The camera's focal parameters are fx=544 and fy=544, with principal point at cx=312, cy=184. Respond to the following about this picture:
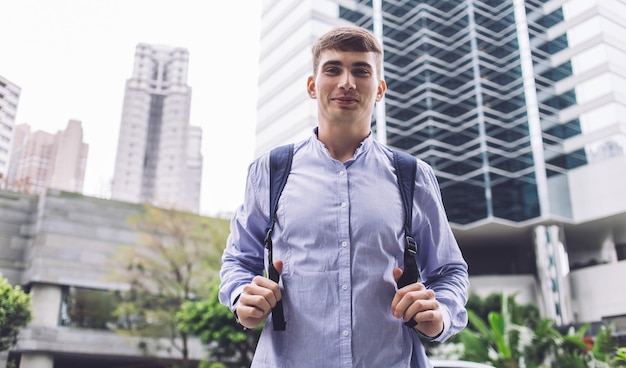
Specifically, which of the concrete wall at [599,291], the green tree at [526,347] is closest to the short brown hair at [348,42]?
the green tree at [526,347]

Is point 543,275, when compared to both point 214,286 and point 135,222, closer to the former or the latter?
point 214,286

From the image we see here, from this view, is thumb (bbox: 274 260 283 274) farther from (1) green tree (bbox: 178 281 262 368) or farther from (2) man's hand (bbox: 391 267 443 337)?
(1) green tree (bbox: 178 281 262 368)

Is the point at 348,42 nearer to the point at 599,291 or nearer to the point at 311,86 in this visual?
the point at 311,86

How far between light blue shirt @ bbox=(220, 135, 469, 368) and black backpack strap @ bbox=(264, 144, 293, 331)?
1 centimetres

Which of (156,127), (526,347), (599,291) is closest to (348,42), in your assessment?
(526,347)

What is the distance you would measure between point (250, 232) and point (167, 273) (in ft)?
53.5

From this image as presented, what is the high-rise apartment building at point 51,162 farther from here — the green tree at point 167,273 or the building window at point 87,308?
the building window at point 87,308

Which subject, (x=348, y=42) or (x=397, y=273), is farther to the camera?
(x=348, y=42)

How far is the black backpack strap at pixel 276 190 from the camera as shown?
94 cm

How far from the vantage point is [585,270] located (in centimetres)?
2080

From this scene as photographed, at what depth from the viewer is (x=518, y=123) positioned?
22.2 m

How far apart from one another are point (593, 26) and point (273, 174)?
74.9 ft

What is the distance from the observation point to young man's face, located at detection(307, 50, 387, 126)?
104 cm

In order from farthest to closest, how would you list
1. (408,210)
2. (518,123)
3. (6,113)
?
1. (518,123)
2. (6,113)
3. (408,210)
